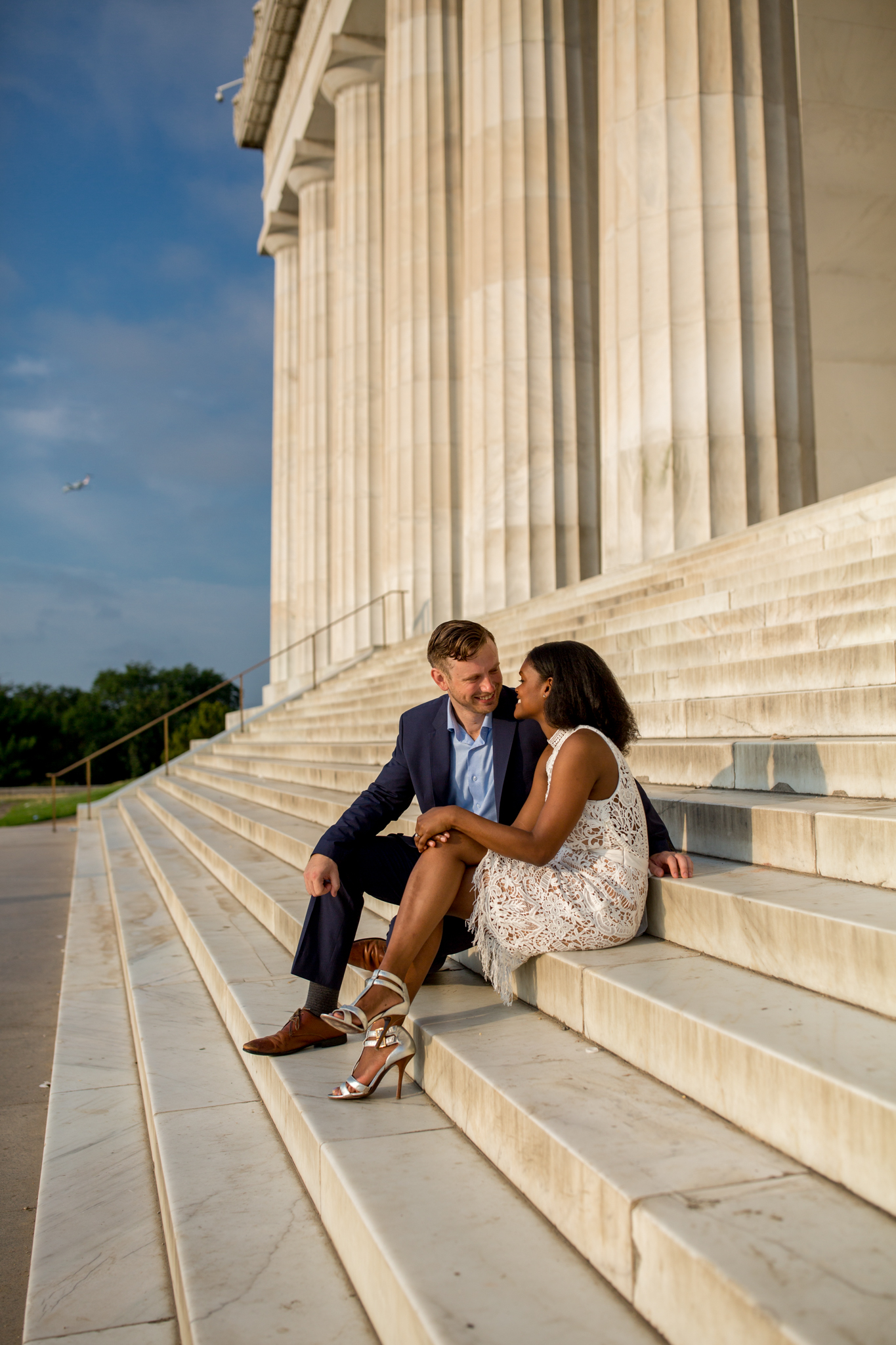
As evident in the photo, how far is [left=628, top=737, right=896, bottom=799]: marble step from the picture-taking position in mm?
4047

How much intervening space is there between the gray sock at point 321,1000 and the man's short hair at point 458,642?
1.31 m

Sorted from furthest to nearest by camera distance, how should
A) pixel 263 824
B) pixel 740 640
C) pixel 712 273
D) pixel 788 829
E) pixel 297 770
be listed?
pixel 712 273 < pixel 297 770 < pixel 263 824 < pixel 740 640 < pixel 788 829

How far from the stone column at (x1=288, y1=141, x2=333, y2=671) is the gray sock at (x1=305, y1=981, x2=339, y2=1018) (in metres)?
25.8

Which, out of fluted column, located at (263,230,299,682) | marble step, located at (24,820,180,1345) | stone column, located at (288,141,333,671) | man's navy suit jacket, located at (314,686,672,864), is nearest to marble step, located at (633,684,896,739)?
man's navy suit jacket, located at (314,686,672,864)

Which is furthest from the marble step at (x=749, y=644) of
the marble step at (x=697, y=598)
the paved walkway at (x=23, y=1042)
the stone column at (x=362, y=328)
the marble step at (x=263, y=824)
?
the stone column at (x=362, y=328)

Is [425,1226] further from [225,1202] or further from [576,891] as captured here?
[576,891]

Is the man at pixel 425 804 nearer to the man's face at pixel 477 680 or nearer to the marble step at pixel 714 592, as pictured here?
the man's face at pixel 477 680

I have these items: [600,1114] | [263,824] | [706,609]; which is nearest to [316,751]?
[263,824]

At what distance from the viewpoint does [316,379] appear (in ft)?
98.3

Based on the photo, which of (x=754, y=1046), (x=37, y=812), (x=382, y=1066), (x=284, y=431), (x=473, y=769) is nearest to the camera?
(x=754, y=1046)

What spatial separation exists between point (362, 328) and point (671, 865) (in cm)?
2331

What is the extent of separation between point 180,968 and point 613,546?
8641 millimetres

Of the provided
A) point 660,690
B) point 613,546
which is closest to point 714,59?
point 613,546

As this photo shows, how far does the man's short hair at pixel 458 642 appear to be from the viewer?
389 centimetres
